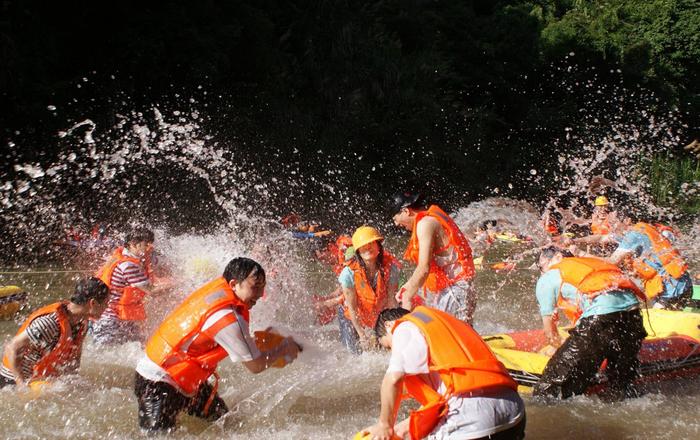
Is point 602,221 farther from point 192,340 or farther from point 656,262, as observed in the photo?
point 192,340

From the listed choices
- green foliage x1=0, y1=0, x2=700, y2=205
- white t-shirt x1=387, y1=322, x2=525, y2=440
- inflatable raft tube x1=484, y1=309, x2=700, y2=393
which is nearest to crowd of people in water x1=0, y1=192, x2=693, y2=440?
white t-shirt x1=387, y1=322, x2=525, y2=440

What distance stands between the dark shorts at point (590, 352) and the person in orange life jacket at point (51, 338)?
3315mm

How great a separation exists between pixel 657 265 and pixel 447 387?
5.20 m

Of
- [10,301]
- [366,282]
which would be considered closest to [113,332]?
[366,282]

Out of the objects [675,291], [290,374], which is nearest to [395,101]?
[675,291]

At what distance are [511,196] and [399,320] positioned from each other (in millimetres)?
24077

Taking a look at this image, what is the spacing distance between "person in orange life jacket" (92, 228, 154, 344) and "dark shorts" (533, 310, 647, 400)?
3.67m

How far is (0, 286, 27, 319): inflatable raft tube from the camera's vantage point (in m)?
8.58

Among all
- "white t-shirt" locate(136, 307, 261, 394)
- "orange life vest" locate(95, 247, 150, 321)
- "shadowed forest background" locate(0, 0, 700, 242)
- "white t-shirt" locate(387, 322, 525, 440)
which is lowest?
"white t-shirt" locate(387, 322, 525, 440)

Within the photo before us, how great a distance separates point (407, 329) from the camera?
3334 mm

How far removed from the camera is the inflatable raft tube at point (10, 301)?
8.58 m

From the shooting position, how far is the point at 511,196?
26719 millimetres

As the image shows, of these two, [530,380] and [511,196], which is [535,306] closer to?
[530,380]

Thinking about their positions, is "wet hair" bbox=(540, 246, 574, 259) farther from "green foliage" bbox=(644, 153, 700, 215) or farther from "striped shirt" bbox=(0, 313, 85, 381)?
"green foliage" bbox=(644, 153, 700, 215)
